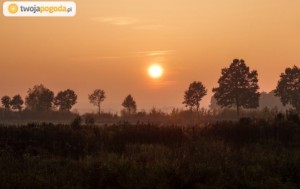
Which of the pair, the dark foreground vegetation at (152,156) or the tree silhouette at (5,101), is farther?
the tree silhouette at (5,101)

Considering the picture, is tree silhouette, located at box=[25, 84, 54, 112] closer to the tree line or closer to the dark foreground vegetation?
the tree line

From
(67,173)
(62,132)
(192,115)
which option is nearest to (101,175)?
(67,173)

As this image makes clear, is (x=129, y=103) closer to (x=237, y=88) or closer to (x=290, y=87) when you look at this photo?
(x=237, y=88)

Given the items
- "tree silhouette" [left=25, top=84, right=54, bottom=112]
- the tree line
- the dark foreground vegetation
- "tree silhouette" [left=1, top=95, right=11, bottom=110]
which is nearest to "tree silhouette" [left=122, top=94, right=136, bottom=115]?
the tree line

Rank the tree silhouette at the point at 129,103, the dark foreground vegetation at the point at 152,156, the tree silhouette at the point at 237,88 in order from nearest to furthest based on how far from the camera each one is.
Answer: the dark foreground vegetation at the point at 152,156
the tree silhouette at the point at 237,88
the tree silhouette at the point at 129,103

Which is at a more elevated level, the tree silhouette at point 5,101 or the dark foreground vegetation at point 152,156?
the tree silhouette at point 5,101

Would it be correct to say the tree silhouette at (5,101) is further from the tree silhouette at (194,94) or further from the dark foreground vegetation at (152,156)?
the dark foreground vegetation at (152,156)

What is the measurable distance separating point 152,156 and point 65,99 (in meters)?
73.3

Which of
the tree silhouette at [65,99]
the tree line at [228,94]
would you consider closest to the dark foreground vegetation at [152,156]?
the tree line at [228,94]

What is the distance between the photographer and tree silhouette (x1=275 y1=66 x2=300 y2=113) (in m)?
79.4

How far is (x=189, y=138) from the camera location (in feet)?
70.9

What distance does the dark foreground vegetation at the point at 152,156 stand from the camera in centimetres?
1260

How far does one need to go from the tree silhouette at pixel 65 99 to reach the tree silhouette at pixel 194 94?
23.3m

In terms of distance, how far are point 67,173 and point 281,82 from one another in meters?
73.7
